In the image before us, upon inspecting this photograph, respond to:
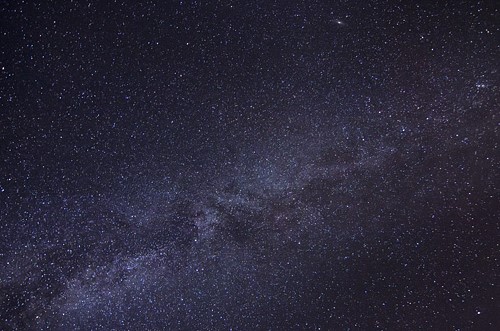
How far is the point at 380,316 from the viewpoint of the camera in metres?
2.86

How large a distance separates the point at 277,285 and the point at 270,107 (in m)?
1.50

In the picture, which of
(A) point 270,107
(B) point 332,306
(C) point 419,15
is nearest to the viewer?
(C) point 419,15

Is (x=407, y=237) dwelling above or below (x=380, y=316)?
above

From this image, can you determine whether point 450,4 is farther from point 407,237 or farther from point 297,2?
point 407,237

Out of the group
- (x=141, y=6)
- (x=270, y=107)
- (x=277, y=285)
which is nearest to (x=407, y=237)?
(x=277, y=285)

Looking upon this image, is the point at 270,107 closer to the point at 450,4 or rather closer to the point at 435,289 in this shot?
the point at 450,4

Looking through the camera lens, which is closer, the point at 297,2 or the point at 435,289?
the point at 297,2

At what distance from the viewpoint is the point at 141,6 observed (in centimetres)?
199

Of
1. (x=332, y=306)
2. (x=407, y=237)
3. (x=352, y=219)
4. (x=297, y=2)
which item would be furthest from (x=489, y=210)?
(x=297, y=2)

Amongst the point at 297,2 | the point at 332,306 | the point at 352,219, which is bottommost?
the point at 332,306

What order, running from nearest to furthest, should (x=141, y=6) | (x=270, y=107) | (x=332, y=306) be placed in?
(x=141, y=6) → (x=270, y=107) → (x=332, y=306)

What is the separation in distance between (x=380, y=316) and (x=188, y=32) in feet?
9.25

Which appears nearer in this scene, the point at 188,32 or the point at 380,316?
the point at 188,32

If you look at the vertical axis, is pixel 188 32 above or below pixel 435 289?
above
